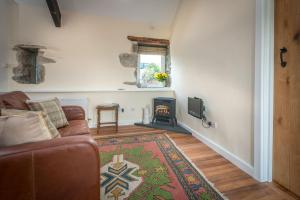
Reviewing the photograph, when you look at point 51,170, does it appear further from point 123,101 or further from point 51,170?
point 123,101

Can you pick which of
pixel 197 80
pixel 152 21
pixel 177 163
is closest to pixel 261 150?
pixel 177 163

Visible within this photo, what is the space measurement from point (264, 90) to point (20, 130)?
84.5 inches

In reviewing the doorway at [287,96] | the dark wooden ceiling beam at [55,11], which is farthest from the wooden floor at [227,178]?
the dark wooden ceiling beam at [55,11]

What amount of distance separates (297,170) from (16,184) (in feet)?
7.18

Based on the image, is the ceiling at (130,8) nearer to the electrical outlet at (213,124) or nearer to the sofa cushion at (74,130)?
the sofa cushion at (74,130)

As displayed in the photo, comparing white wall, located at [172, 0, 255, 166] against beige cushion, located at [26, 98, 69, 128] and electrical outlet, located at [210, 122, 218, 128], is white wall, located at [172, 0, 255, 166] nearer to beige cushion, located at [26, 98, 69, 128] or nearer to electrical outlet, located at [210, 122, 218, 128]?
electrical outlet, located at [210, 122, 218, 128]

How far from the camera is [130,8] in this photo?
3826 millimetres

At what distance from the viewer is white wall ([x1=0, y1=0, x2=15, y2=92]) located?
122 inches

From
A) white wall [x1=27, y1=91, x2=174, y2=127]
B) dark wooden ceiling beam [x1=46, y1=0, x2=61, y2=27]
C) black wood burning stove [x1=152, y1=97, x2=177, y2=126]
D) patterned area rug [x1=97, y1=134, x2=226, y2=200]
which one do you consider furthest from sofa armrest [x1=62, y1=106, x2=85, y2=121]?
dark wooden ceiling beam [x1=46, y1=0, x2=61, y2=27]

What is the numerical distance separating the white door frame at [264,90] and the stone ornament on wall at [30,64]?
372cm

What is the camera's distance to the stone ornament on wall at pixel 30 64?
346cm

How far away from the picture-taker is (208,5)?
2635 mm

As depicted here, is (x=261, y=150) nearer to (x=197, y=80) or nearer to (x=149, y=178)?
(x=149, y=178)

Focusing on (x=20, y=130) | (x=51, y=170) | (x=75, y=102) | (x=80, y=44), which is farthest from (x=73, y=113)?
(x=80, y=44)
